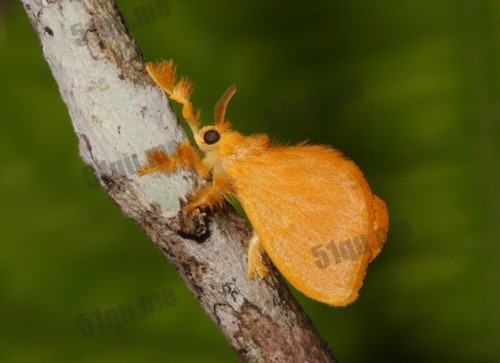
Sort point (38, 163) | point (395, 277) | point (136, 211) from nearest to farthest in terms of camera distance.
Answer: point (136, 211) < point (38, 163) < point (395, 277)

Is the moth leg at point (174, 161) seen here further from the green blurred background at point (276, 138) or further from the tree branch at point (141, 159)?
the green blurred background at point (276, 138)

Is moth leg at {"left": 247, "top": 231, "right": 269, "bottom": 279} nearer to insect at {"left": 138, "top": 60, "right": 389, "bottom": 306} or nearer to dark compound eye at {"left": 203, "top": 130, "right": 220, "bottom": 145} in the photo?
insect at {"left": 138, "top": 60, "right": 389, "bottom": 306}

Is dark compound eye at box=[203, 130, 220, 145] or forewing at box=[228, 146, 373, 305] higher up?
dark compound eye at box=[203, 130, 220, 145]

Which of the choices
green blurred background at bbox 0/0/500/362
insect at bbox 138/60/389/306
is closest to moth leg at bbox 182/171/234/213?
insect at bbox 138/60/389/306

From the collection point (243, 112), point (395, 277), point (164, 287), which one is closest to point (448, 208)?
point (395, 277)

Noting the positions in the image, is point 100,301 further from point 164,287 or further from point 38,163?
point 38,163

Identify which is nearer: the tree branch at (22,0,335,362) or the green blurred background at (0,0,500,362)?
the tree branch at (22,0,335,362)

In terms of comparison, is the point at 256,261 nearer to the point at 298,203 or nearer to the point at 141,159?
the point at 298,203
